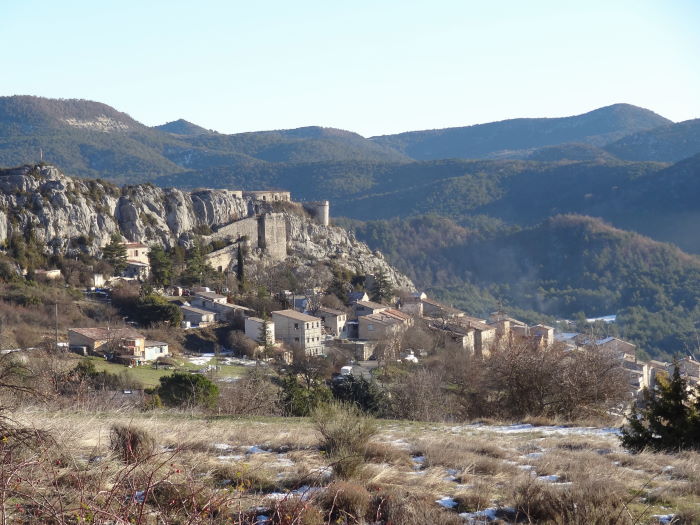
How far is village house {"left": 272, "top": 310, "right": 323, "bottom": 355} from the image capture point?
35806mm

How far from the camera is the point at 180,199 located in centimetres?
4944

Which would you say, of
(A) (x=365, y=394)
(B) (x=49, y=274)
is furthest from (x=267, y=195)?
(A) (x=365, y=394)

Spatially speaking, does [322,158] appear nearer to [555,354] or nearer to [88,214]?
[88,214]

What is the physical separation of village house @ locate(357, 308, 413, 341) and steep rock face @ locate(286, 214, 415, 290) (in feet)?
33.9

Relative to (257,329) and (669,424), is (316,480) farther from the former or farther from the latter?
(257,329)

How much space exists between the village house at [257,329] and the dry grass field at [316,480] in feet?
84.2

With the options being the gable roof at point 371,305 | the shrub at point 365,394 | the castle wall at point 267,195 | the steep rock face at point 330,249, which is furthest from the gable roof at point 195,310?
the castle wall at point 267,195

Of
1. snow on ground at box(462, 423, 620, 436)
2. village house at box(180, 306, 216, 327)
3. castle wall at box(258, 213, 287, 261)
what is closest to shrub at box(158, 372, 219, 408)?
snow on ground at box(462, 423, 620, 436)

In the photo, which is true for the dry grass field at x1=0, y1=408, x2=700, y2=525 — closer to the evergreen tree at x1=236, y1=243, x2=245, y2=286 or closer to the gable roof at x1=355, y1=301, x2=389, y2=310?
the gable roof at x1=355, y1=301, x2=389, y2=310

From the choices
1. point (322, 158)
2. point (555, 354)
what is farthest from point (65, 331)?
point (322, 158)

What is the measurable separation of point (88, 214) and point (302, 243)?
16.5 meters

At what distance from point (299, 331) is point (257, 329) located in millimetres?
2149

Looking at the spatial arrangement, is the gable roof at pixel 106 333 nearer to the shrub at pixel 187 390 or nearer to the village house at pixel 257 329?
the village house at pixel 257 329

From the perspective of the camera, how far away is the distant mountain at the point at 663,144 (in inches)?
6270
